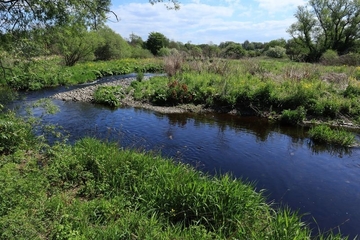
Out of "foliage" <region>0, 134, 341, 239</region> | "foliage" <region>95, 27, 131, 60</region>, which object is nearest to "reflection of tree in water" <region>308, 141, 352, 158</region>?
"foliage" <region>0, 134, 341, 239</region>

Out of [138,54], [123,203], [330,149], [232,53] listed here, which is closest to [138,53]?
[138,54]

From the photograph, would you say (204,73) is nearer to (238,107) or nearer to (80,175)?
(238,107)

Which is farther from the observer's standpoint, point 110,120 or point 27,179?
point 110,120

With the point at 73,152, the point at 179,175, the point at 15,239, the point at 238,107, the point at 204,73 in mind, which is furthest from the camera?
the point at 204,73

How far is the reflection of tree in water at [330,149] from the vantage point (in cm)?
952

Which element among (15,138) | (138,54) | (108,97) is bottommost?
(108,97)

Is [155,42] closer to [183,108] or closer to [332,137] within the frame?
[183,108]

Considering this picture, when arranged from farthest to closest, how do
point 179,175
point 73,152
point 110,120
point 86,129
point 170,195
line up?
point 110,120 < point 86,129 < point 73,152 < point 179,175 < point 170,195

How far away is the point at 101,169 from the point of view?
5922 millimetres

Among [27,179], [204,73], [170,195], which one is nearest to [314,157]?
[170,195]

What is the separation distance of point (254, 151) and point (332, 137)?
3496 mm

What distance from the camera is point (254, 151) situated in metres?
9.42

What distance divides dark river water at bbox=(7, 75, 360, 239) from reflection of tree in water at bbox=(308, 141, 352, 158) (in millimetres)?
34

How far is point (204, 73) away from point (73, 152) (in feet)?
47.4
